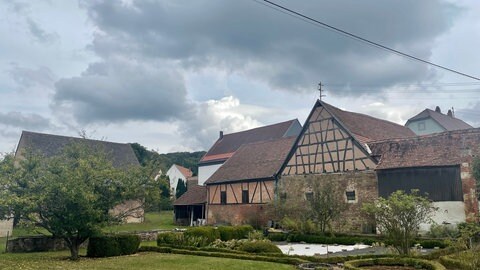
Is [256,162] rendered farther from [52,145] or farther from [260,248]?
[52,145]

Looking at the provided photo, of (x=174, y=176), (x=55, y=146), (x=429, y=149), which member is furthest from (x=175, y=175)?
(x=429, y=149)

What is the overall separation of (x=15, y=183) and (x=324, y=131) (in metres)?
19.4

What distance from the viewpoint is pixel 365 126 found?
29.9 m

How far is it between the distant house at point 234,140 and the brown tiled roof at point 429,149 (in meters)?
20.0

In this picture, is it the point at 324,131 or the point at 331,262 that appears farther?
the point at 324,131

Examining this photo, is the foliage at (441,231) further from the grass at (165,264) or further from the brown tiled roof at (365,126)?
the grass at (165,264)

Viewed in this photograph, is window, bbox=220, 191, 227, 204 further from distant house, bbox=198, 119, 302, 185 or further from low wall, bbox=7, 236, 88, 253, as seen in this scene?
low wall, bbox=7, 236, 88, 253

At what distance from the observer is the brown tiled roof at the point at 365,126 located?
27.3 meters

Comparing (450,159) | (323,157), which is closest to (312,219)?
(323,157)

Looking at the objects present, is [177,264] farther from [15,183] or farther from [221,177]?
[221,177]

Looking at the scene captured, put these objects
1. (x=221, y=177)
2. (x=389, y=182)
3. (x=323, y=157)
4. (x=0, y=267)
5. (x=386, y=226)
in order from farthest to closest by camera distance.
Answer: (x=221, y=177), (x=323, y=157), (x=389, y=182), (x=386, y=226), (x=0, y=267)

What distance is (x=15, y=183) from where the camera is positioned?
55.5ft

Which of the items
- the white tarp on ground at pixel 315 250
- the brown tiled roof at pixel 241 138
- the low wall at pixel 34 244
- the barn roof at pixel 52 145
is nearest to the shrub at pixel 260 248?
the white tarp on ground at pixel 315 250

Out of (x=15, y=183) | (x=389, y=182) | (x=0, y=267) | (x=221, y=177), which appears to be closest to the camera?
(x=0, y=267)
